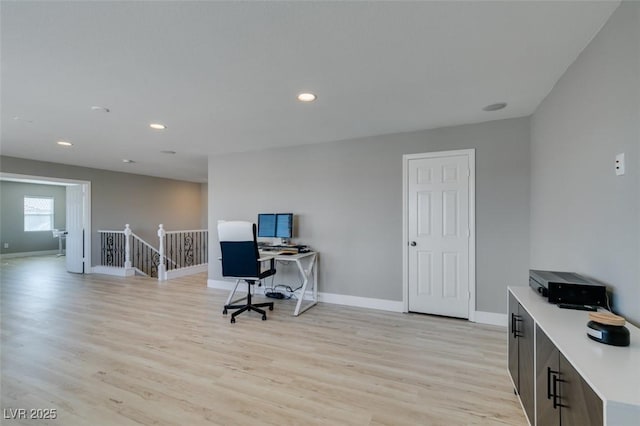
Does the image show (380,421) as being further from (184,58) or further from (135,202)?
(135,202)

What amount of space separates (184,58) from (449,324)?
369 centimetres

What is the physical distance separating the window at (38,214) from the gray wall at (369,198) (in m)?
8.40

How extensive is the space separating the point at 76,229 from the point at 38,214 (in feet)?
15.5

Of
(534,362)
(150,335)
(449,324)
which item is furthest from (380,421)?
(150,335)

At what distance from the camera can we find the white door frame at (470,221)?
3424 mm

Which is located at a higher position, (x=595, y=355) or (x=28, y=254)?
(x=595, y=355)

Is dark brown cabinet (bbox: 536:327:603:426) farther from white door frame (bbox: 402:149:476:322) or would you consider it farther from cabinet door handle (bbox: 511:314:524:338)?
white door frame (bbox: 402:149:476:322)

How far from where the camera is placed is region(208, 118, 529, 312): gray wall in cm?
328

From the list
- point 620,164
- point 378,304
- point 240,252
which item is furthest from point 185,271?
point 620,164

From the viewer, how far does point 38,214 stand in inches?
372

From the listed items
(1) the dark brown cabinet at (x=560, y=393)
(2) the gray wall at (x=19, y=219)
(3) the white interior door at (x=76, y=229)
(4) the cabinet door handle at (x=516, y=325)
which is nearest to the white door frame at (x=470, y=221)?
(4) the cabinet door handle at (x=516, y=325)

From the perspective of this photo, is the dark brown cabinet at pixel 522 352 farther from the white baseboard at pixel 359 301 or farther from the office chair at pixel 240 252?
the office chair at pixel 240 252

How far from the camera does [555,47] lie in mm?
1851

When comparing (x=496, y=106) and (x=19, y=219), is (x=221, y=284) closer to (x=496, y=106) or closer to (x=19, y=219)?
(x=496, y=106)
